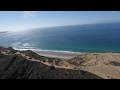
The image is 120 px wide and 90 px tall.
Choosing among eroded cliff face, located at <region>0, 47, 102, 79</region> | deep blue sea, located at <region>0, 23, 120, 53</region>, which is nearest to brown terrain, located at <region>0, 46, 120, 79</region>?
eroded cliff face, located at <region>0, 47, 102, 79</region>

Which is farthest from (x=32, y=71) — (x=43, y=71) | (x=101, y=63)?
(x=101, y=63)

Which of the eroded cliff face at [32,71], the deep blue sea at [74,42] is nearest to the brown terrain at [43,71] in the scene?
the eroded cliff face at [32,71]

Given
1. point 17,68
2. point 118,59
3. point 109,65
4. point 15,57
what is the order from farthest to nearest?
point 118,59 → point 109,65 → point 15,57 → point 17,68

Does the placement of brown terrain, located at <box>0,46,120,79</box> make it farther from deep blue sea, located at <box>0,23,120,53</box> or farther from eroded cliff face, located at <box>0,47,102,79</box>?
deep blue sea, located at <box>0,23,120,53</box>

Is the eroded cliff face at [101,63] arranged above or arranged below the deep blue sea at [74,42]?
below

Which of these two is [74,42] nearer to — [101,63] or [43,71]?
[101,63]

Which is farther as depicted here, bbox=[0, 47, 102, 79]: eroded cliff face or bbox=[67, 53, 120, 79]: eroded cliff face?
bbox=[67, 53, 120, 79]: eroded cliff face

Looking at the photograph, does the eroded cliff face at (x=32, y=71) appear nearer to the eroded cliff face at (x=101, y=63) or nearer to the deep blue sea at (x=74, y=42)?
the eroded cliff face at (x=101, y=63)
